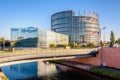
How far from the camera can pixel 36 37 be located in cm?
12544

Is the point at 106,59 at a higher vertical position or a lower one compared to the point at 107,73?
higher

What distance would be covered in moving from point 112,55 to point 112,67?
12.1 ft

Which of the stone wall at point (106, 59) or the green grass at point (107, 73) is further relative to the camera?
the stone wall at point (106, 59)

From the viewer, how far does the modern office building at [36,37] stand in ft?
410

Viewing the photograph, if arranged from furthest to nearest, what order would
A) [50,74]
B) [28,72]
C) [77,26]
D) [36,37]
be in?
[77,26]
[36,37]
[28,72]
[50,74]

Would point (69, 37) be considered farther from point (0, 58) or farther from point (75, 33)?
point (0, 58)

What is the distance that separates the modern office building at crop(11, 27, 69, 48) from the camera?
125 meters

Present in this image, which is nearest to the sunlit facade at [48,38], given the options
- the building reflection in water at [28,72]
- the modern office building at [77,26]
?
the modern office building at [77,26]

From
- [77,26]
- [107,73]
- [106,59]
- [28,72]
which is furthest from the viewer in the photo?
[77,26]

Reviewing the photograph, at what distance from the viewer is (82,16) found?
15112 centimetres

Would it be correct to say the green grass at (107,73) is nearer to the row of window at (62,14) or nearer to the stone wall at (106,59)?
the stone wall at (106,59)

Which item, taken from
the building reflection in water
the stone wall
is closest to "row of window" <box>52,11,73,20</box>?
the stone wall

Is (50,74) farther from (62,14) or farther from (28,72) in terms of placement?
(62,14)

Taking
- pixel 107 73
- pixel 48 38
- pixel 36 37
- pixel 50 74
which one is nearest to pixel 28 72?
pixel 50 74
